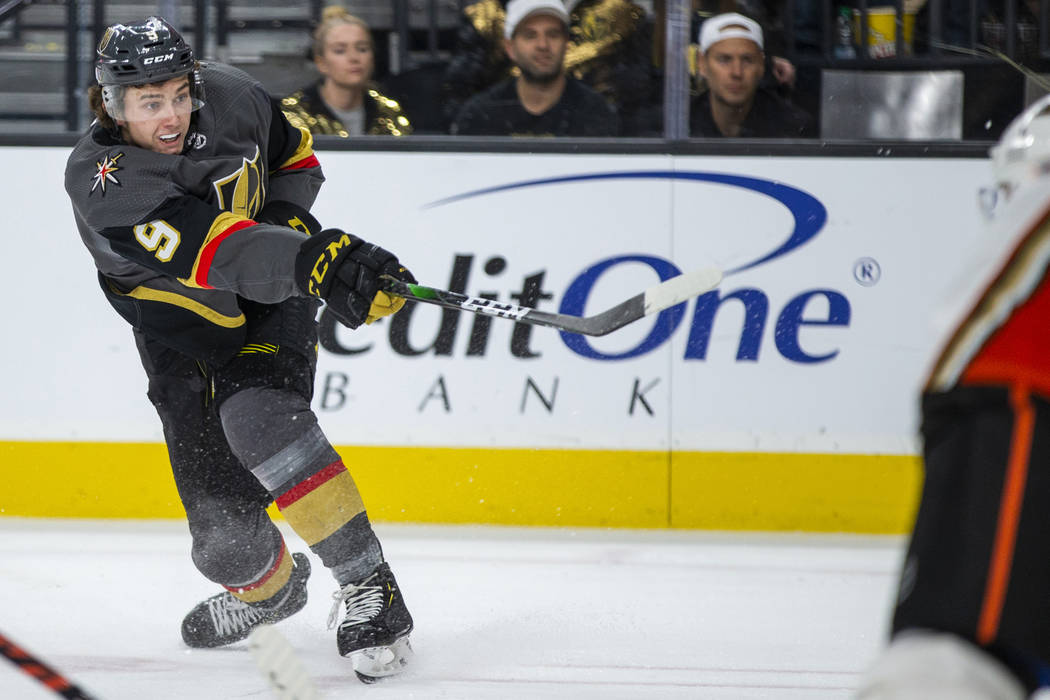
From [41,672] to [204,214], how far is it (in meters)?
0.75

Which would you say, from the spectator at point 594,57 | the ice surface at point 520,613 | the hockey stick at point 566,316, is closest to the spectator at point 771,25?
the spectator at point 594,57

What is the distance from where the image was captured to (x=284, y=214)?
6.81 ft

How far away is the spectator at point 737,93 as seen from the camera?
2906mm

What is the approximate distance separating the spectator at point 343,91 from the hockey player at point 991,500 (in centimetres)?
241

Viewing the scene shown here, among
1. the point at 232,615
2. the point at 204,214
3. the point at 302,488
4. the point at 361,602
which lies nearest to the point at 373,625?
the point at 361,602

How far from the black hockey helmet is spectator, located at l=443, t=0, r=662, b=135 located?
45.0 inches

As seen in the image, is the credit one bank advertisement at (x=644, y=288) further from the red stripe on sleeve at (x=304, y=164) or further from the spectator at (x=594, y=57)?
the red stripe on sleeve at (x=304, y=164)

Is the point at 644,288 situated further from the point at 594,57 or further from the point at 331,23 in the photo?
the point at 331,23

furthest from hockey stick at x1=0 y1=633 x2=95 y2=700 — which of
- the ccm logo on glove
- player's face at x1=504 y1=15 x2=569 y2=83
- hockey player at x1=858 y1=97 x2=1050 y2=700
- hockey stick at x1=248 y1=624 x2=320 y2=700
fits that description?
player's face at x1=504 y1=15 x2=569 y2=83

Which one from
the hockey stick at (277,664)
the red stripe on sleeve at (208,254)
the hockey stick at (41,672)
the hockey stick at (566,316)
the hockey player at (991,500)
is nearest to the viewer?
the hockey player at (991,500)

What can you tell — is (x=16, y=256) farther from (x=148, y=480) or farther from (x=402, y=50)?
(x=402, y=50)

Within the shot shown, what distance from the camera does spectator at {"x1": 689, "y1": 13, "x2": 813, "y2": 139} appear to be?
114 inches

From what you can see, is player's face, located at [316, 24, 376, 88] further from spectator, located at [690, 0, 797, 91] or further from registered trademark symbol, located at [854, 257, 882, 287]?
registered trademark symbol, located at [854, 257, 882, 287]

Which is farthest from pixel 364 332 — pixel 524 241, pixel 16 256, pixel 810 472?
pixel 810 472
